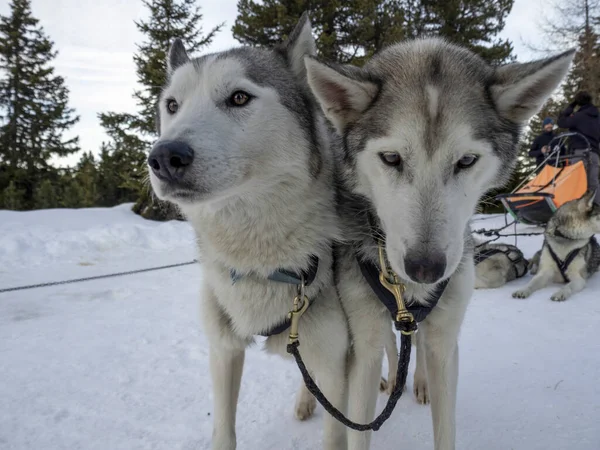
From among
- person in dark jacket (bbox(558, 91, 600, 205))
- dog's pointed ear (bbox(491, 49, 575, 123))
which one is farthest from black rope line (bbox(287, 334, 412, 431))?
person in dark jacket (bbox(558, 91, 600, 205))

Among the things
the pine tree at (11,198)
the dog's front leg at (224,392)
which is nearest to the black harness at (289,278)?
the dog's front leg at (224,392)

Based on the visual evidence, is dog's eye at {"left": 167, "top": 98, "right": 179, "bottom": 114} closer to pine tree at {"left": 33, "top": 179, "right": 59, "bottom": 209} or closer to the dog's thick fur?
the dog's thick fur

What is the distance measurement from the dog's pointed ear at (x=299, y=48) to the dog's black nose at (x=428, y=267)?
1163 mm

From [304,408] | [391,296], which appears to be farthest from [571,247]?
[391,296]

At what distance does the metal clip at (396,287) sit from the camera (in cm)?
144

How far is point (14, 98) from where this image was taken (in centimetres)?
1852

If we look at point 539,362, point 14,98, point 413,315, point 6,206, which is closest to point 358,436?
point 413,315

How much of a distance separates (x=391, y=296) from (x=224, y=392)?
2.91ft

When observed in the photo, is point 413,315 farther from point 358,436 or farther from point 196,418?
point 196,418

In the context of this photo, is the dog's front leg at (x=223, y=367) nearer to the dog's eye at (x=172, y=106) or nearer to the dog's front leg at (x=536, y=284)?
the dog's eye at (x=172, y=106)

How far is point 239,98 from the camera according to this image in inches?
64.7

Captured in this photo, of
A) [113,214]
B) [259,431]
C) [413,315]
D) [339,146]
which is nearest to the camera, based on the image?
[413,315]

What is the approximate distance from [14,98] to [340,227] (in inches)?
893

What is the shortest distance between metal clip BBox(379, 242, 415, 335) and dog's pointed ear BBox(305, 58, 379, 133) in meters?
0.56
